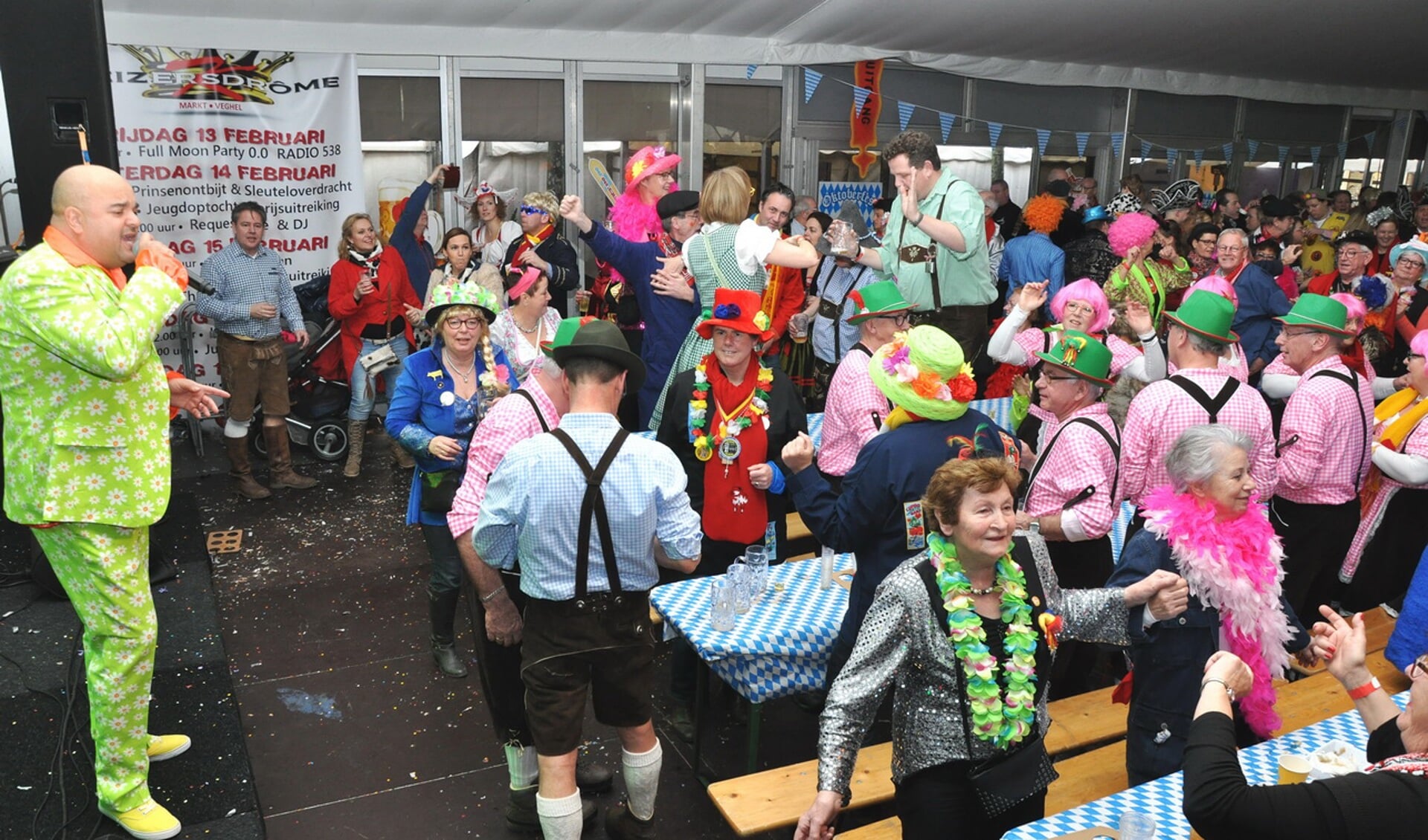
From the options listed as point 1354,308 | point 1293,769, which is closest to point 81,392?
point 1293,769

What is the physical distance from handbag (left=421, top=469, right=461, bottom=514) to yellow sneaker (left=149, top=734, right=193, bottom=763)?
1.23m

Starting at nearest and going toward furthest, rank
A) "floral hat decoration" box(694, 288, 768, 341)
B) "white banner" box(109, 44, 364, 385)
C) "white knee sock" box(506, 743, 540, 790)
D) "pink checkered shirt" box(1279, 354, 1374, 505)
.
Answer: "white knee sock" box(506, 743, 540, 790) → "floral hat decoration" box(694, 288, 768, 341) → "pink checkered shirt" box(1279, 354, 1374, 505) → "white banner" box(109, 44, 364, 385)

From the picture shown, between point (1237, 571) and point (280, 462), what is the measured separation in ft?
19.5

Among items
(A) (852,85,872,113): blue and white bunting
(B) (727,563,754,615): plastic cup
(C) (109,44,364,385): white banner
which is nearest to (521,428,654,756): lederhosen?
(B) (727,563,754,615): plastic cup

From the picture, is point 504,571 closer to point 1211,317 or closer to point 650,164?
point 1211,317

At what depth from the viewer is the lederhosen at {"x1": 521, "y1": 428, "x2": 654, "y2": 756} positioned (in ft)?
9.45

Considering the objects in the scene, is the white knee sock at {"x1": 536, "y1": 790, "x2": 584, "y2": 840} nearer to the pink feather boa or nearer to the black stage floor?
the black stage floor

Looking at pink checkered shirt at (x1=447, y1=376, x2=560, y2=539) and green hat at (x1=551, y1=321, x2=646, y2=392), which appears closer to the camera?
green hat at (x1=551, y1=321, x2=646, y2=392)

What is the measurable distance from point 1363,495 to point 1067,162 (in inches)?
341

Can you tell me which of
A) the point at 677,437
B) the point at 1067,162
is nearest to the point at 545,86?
the point at 677,437

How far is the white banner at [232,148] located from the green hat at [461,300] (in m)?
4.16

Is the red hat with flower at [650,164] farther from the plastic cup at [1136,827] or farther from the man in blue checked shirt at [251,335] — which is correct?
the plastic cup at [1136,827]

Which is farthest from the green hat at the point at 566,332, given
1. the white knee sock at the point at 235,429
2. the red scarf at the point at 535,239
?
the white knee sock at the point at 235,429

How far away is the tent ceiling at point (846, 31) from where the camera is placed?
7.54 meters
